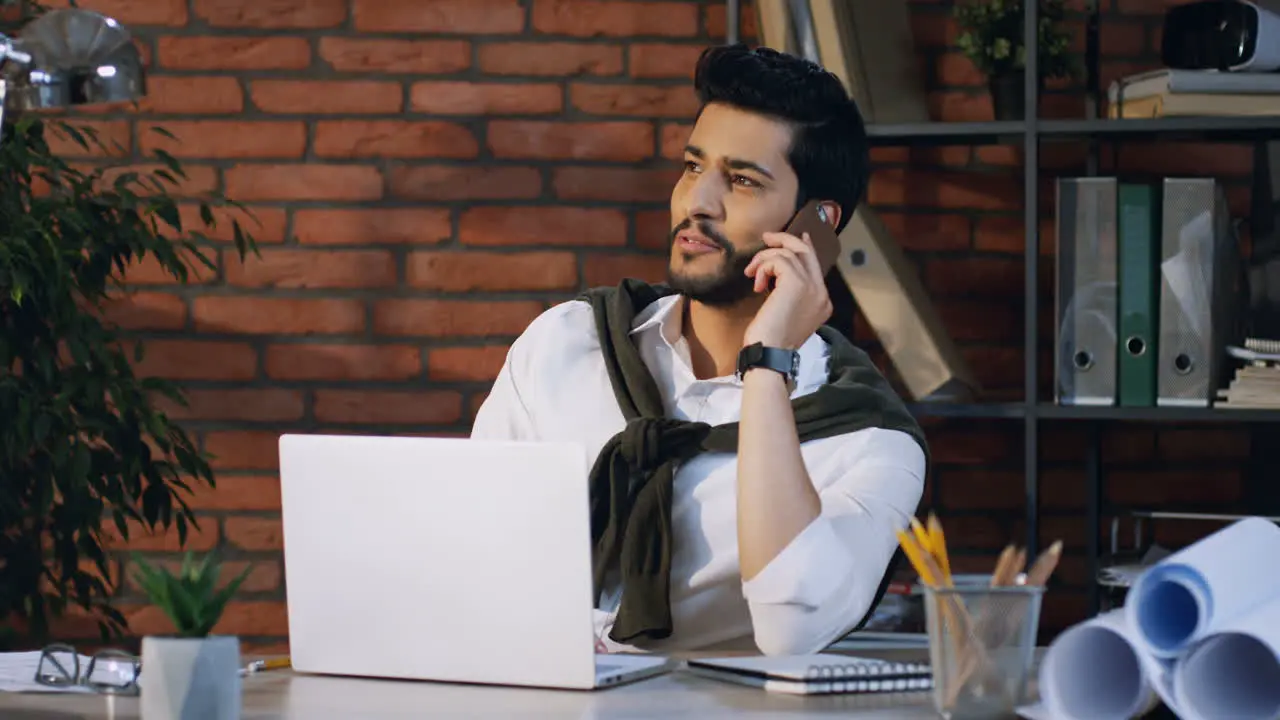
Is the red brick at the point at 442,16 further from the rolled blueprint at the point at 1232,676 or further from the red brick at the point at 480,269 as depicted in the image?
the rolled blueprint at the point at 1232,676

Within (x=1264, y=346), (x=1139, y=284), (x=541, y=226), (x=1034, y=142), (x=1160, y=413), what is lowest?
(x=1160, y=413)

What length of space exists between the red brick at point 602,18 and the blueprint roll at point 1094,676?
1970mm

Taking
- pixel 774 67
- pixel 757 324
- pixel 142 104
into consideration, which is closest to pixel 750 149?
pixel 774 67

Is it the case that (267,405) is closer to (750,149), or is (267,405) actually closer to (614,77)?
(614,77)

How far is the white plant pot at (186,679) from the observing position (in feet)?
4.10

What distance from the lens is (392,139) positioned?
302cm

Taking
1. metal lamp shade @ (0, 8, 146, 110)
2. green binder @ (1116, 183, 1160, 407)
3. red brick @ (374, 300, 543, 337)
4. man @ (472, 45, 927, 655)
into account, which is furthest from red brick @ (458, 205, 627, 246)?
metal lamp shade @ (0, 8, 146, 110)

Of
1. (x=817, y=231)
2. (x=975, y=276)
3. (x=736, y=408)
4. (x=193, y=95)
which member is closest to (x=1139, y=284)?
(x=975, y=276)

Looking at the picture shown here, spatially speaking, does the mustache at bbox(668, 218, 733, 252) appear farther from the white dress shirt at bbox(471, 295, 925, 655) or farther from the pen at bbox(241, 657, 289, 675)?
the pen at bbox(241, 657, 289, 675)

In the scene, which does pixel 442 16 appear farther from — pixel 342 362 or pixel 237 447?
pixel 237 447

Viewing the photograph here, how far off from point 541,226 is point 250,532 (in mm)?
761

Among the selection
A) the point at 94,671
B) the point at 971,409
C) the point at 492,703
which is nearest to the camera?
the point at 492,703

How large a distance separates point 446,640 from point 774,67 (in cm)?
110

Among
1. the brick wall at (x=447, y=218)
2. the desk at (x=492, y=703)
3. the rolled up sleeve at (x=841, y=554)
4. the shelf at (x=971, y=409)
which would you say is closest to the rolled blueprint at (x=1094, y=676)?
the desk at (x=492, y=703)
